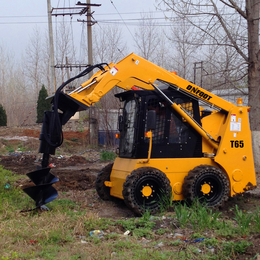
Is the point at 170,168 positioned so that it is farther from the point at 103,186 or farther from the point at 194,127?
the point at 103,186

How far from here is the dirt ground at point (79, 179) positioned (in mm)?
7754

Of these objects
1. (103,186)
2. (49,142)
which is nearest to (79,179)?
(103,186)

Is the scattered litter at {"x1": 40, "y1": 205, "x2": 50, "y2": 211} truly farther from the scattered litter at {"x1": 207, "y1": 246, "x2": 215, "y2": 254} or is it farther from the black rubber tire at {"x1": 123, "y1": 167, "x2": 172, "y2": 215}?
the scattered litter at {"x1": 207, "y1": 246, "x2": 215, "y2": 254}

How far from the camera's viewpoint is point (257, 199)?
8.83 metres

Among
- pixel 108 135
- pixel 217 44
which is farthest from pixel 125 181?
pixel 108 135

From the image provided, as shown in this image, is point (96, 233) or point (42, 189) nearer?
point (96, 233)

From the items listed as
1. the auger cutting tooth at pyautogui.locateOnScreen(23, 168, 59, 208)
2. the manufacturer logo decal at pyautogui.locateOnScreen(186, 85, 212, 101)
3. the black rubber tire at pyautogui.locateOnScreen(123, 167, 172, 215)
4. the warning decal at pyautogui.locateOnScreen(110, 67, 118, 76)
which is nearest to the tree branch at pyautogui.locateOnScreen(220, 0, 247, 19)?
the manufacturer logo decal at pyautogui.locateOnScreen(186, 85, 212, 101)

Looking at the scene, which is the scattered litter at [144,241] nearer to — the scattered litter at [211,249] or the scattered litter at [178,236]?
the scattered litter at [178,236]

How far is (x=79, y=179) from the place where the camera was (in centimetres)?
1118

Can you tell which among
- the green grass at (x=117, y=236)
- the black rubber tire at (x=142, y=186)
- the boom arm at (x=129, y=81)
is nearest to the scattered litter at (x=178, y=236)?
the green grass at (x=117, y=236)

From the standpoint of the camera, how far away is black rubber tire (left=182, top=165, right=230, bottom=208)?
7.40 metres

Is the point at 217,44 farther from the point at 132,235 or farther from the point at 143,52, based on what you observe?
the point at 143,52

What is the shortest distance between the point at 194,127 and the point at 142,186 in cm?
187

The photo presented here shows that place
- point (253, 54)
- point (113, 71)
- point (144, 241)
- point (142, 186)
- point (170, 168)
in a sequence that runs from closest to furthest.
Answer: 1. point (144, 241)
2. point (142, 186)
3. point (113, 71)
4. point (170, 168)
5. point (253, 54)
